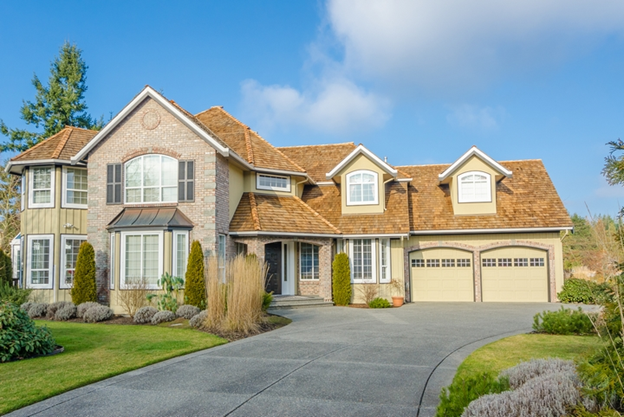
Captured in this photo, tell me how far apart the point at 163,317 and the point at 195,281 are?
170cm

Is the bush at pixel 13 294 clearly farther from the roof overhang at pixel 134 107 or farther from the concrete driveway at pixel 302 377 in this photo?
the concrete driveway at pixel 302 377

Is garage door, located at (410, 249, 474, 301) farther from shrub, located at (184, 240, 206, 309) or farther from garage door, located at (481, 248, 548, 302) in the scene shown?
shrub, located at (184, 240, 206, 309)

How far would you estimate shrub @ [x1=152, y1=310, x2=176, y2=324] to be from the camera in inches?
578

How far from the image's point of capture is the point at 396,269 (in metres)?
21.0

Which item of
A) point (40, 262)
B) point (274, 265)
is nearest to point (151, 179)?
point (40, 262)

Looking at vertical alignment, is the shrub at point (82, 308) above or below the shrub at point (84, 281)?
below

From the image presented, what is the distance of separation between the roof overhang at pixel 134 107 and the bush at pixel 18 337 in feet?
29.9

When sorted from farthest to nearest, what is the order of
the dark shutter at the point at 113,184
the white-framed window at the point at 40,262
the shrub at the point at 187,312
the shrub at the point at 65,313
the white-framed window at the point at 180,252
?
1. the white-framed window at the point at 40,262
2. the dark shutter at the point at 113,184
3. the white-framed window at the point at 180,252
4. the shrub at the point at 65,313
5. the shrub at the point at 187,312

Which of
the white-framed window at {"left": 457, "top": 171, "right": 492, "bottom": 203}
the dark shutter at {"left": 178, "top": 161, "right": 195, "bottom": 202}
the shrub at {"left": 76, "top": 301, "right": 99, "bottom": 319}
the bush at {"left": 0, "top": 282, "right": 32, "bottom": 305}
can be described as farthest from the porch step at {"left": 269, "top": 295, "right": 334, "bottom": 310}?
the bush at {"left": 0, "top": 282, "right": 32, "bottom": 305}

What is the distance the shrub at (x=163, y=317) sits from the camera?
48.1 ft

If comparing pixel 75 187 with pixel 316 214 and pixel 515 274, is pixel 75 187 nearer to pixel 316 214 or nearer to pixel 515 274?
pixel 316 214

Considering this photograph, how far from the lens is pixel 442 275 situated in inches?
861

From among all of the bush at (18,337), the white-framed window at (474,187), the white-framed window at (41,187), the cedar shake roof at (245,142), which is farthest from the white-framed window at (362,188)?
the bush at (18,337)

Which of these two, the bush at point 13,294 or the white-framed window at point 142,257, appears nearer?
the bush at point 13,294
